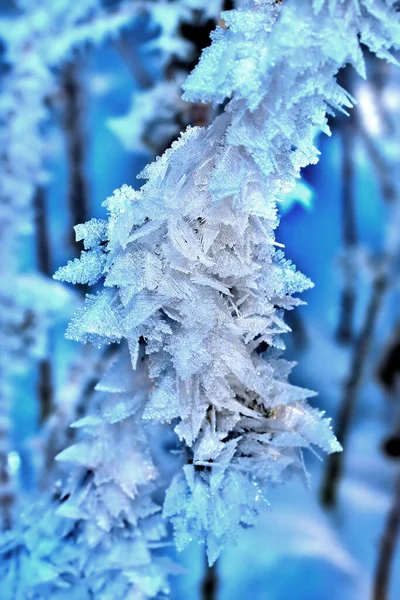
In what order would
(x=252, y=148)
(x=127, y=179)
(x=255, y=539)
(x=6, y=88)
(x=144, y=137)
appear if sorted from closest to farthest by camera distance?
(x=252, y=148)
(x=144, y=137)
(x=6, y=88)
(x=255, y=539)
(x=127, y=179)

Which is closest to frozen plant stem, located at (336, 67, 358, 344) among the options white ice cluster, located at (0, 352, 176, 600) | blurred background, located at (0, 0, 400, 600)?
blurred background, located at (0, 0, 400, 600)

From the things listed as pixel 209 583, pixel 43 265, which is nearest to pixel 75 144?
pixel 43 265

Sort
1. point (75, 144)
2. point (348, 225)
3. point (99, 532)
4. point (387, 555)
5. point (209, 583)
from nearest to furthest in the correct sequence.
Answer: point (99, 532)
point (209, 583)
point (387, 555)
point (75, 144)
point (348, 225)

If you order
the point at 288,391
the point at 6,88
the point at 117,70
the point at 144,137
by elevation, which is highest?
the point at 117,70

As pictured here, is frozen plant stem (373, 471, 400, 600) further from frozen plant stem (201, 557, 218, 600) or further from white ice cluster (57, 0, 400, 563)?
white ice cluster (57, 0, 400, 563)

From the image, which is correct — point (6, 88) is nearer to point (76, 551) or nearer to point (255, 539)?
point (76, 551)

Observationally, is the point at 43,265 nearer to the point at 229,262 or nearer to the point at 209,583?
the point at 209,583

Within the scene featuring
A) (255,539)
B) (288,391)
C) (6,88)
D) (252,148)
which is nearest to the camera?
(252,148)

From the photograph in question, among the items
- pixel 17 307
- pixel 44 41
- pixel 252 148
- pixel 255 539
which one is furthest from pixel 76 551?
pixel 44 41
